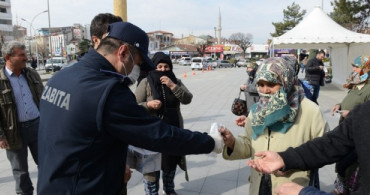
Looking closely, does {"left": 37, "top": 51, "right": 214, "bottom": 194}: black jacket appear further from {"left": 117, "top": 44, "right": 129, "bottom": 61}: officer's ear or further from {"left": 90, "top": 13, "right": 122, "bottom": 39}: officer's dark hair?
{"left": 90, "top": 13, "right": 122, "bottom": 39}: officer's dark hair

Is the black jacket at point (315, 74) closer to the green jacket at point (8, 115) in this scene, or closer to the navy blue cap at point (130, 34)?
the green jacket at point (8, 115)

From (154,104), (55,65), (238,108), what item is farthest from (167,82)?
(55,65)

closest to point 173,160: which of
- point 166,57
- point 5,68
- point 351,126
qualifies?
point 166,57

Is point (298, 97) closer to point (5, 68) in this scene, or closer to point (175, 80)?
point (175, 80)

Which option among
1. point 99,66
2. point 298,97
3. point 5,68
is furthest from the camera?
point 5,68

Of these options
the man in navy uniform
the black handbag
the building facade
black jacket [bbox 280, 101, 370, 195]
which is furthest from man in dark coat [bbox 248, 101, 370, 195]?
the building facade

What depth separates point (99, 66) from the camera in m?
1.56

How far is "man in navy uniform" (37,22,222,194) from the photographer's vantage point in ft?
4.68

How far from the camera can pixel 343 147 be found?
149cm

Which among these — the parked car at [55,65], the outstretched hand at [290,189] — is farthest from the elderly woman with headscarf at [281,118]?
the parked car at [55,65]

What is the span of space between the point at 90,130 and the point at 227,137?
3.43 ft

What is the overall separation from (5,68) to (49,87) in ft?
6.95

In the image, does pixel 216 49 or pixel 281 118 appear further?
pixel 216 49

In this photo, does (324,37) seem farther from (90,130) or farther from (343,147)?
(90,130)
